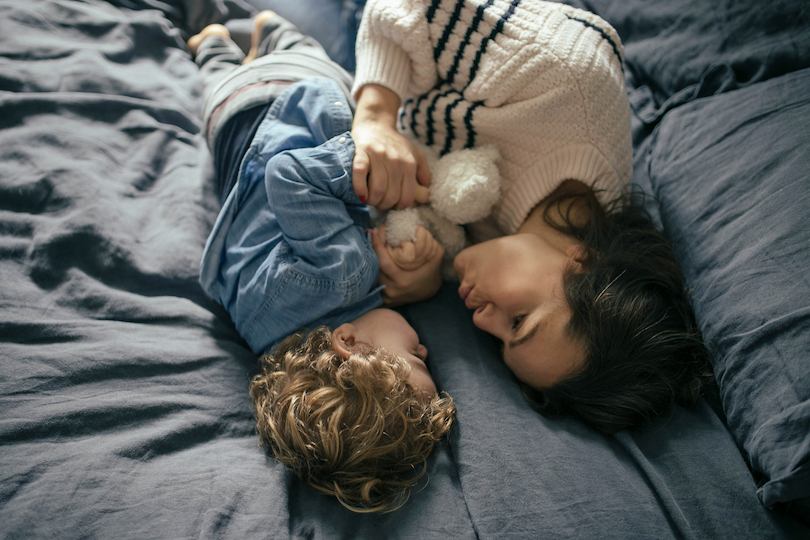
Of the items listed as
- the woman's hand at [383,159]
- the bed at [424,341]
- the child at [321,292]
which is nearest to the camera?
the bed at [424,341]

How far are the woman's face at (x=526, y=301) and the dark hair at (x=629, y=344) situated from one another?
0.02 metres

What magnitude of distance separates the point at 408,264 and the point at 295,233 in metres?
0.24

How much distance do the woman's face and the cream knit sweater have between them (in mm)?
134

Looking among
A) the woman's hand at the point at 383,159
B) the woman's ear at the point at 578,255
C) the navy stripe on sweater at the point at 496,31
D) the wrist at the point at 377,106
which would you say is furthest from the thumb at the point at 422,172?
the woman's ear at the point at 578,255

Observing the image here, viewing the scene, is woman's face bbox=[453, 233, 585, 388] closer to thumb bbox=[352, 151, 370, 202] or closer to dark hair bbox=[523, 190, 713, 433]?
dark hair bbox=[523, 190, 713, 433]

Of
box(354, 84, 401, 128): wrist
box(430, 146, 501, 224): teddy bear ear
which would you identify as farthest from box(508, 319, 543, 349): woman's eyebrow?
box(354, 84, 401, 128): wrist

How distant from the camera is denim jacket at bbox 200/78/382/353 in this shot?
0.83 m

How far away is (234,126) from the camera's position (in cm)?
105

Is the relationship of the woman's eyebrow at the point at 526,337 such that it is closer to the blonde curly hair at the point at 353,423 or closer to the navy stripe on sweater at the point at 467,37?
the blonde curly hair at the point at 353,423

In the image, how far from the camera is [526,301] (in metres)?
0.83

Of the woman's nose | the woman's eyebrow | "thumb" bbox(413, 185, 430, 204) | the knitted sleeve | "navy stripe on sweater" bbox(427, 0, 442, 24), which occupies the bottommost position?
the woman's nose

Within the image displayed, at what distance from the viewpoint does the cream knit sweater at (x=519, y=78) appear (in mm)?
859

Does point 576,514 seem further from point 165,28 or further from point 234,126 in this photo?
point 165,28

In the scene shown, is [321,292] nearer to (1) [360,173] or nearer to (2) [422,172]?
(1) [360,173]
